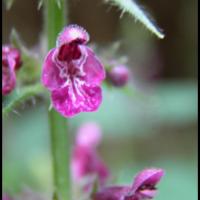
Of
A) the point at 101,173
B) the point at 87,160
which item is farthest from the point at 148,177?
the point at 87,160

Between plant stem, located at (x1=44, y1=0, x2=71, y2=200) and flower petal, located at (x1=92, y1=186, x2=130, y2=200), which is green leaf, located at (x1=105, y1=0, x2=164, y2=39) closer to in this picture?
plant stem, located at (x1=44, y1=0, x2=71, y2=200)

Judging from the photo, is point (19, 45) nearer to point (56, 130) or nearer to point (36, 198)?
point (56, 130)

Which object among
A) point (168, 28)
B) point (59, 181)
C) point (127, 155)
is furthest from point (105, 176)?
point (168, 28)

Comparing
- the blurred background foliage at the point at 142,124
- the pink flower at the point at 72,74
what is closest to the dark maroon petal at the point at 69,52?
the pink flower at the point at 72,74

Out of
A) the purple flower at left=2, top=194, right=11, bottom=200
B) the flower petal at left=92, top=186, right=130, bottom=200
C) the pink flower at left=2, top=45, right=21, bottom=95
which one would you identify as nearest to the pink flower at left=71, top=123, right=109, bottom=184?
the purple flower at left=2, top=194, right=11, bottom=200

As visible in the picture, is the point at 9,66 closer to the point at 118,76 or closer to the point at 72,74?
the point at 72,74

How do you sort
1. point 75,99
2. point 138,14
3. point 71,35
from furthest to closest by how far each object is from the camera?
point 71,35 < point 75,99 < point 138,14
